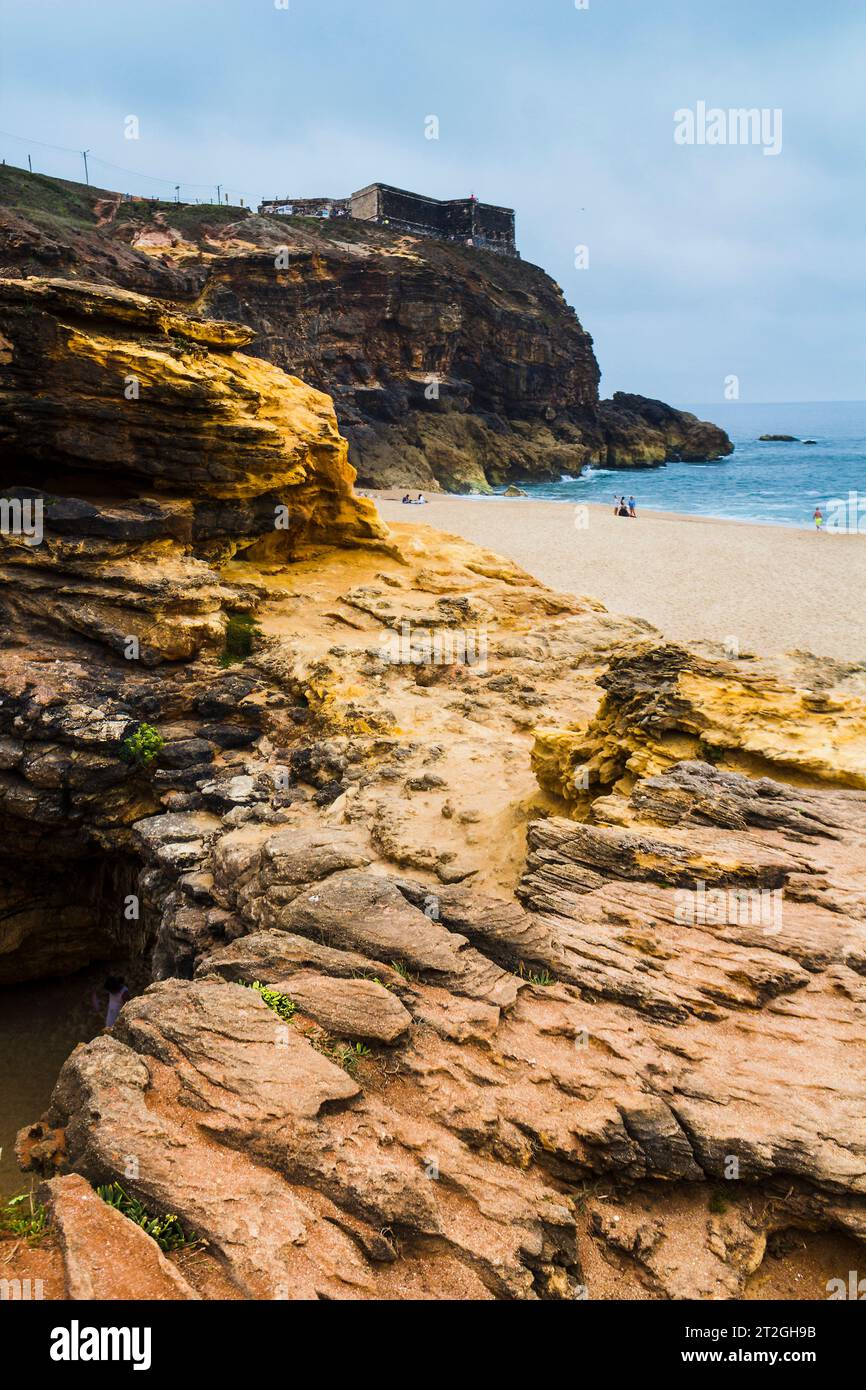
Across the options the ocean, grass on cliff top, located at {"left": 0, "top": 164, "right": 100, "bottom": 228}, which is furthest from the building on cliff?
the ocean

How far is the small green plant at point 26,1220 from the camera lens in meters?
4.73

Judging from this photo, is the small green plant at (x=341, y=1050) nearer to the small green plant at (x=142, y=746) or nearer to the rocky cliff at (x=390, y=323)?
the small green plant at (x=142, y=746)

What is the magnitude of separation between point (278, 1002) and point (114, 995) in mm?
→ 11440

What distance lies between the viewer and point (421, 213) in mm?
102000

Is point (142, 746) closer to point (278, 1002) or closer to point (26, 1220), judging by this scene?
point (278, 1002)

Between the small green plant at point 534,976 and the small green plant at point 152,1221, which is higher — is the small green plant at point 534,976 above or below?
above

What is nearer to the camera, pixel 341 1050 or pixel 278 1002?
pixel 341 1050

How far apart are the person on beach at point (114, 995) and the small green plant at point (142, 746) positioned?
5189 mm

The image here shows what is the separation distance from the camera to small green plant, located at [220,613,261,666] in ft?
53.1

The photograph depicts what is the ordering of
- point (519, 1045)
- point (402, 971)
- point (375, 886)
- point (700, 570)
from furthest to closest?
point (700, 570) → point (375, 886) → point (402, 971) → point (519, 1045)

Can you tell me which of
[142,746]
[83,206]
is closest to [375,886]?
[142,746]

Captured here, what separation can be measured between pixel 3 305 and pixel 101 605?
5.70m

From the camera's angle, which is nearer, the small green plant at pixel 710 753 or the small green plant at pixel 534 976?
the small green plant at pixel 534 976

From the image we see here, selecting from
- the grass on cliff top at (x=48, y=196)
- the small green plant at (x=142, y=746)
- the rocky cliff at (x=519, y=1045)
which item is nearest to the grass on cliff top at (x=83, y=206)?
the grass on cliff top at (x=48, y=196)
